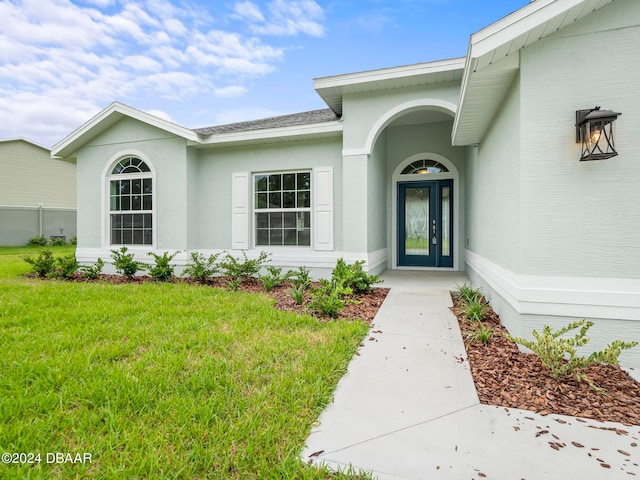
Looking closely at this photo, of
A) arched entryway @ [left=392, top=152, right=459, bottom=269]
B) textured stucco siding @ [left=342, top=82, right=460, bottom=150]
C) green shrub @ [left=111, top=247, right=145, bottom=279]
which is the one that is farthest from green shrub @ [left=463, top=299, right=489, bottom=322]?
green shrub @ [left=111, top=247, right=145, bottom=279]

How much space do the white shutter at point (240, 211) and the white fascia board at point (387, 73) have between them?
2772 millimetres

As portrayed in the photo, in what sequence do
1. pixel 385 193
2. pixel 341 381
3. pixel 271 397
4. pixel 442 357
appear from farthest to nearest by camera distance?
pixel 385 193 → pixel 442 357 → pixel 341 381 → pixel 271 397

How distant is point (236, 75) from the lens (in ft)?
42.3

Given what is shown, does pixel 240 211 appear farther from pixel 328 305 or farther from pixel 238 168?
pixel 328 305

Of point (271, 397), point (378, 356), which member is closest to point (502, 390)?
point (378, 356)

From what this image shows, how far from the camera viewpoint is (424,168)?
28.4ft

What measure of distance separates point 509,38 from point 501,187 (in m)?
1.70

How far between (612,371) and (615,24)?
10.3ft

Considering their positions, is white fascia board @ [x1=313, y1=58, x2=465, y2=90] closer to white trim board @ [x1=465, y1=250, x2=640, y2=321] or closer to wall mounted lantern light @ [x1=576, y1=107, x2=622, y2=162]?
wall mounted lantern light @ [x1=576, y1=107, x2=622, y2=162]

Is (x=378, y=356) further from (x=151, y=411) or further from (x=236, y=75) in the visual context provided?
(x=236, y=75)

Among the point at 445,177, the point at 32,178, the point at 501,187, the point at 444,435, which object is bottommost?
the point at 444,435

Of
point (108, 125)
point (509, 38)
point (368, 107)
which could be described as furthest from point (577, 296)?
point (108, 125)

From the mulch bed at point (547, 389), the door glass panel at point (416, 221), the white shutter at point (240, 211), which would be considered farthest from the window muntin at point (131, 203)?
the mulch bed at point (547, 389)

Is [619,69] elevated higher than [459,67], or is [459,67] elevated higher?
[459,67]
